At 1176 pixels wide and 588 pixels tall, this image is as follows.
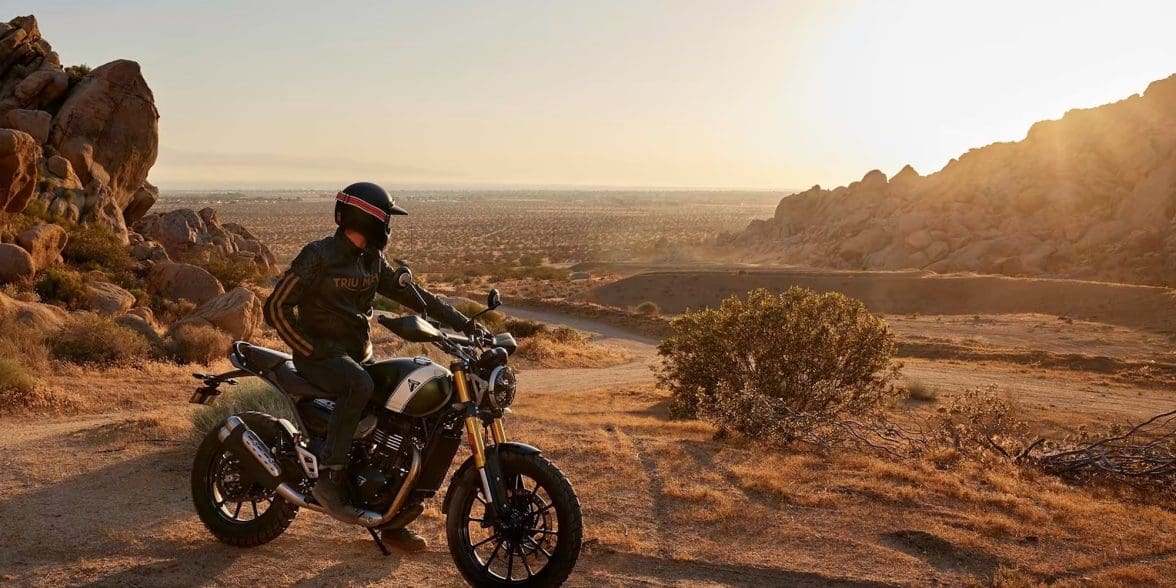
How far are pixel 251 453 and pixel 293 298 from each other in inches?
53.3

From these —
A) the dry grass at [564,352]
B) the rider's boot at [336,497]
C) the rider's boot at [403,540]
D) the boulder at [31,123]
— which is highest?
the boulder at [31,123]

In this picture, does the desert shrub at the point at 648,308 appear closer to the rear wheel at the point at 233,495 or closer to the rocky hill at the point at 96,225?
the rocky hill at the point at 96,225

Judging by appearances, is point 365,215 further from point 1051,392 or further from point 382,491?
point 1051,392

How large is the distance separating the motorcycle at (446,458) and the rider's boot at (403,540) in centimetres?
14

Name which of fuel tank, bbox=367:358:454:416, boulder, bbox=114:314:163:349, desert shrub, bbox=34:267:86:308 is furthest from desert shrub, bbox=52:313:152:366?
fuel tank, bbox=367:358:454:416

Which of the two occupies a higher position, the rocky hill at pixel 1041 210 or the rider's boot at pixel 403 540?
the rocky hill at pixel 1041 210

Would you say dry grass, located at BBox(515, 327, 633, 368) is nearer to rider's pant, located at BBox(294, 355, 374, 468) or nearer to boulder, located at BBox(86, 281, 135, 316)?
boulder, located at BBox(86, 281, 135, 316)

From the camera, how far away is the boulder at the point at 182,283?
23875 mm

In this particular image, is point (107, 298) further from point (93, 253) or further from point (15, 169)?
point (93, 253)

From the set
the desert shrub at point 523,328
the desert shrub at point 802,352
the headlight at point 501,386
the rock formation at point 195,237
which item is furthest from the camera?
the rock formation at point 195,237

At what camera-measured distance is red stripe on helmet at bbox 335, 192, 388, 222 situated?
5105 millimetres

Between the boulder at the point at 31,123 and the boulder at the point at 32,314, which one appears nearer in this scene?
the boulder at the point at 32,314

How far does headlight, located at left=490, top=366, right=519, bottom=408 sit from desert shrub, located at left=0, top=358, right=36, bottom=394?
10.5 m

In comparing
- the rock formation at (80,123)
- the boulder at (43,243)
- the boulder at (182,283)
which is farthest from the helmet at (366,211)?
the rock formation at (80,123)
